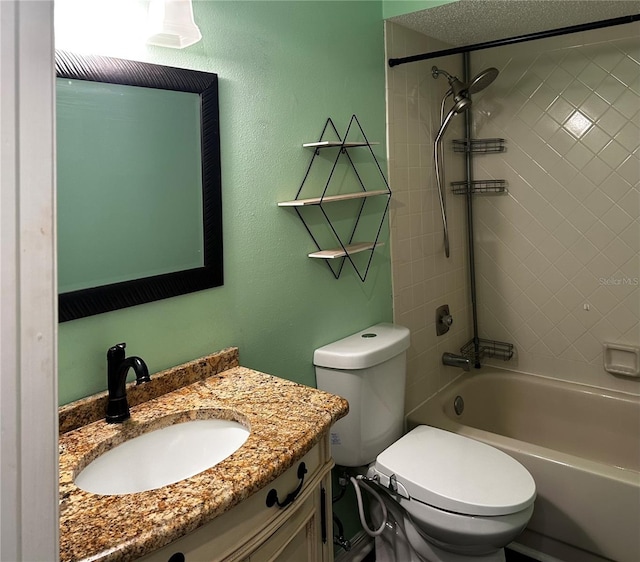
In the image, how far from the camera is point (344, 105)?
196cm

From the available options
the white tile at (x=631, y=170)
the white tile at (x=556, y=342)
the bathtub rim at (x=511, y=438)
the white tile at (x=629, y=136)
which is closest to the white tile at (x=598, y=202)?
the white tile at (x=631, y=170)

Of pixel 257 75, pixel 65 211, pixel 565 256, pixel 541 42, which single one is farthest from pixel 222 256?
pixel 541 42

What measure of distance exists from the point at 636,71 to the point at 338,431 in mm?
2054

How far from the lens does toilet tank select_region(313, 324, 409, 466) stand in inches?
70.8

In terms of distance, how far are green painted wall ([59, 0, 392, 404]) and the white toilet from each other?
0.57 feet

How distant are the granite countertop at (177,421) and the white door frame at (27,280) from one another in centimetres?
34

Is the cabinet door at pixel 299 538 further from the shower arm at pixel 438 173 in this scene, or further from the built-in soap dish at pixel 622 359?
the built-in soap dish at pixel 622 359

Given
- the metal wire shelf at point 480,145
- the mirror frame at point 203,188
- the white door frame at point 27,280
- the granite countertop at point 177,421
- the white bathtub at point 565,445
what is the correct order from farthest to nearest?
1. the metal wire shelf at point 480,145
2. the white bathtub at point 565,445
3. the mirror frame at point 203,188
4. the granite countertop at point 177,421
5. the white door frame at point 27,280

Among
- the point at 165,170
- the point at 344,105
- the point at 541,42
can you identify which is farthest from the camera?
the point at 541,42

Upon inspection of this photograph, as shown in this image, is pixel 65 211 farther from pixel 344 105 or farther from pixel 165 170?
pixel 344 105

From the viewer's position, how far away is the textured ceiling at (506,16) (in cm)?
201

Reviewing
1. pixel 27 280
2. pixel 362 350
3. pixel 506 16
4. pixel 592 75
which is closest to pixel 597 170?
pixel 592 75

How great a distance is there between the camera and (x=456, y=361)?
2.60 meters

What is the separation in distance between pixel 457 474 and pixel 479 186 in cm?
168
